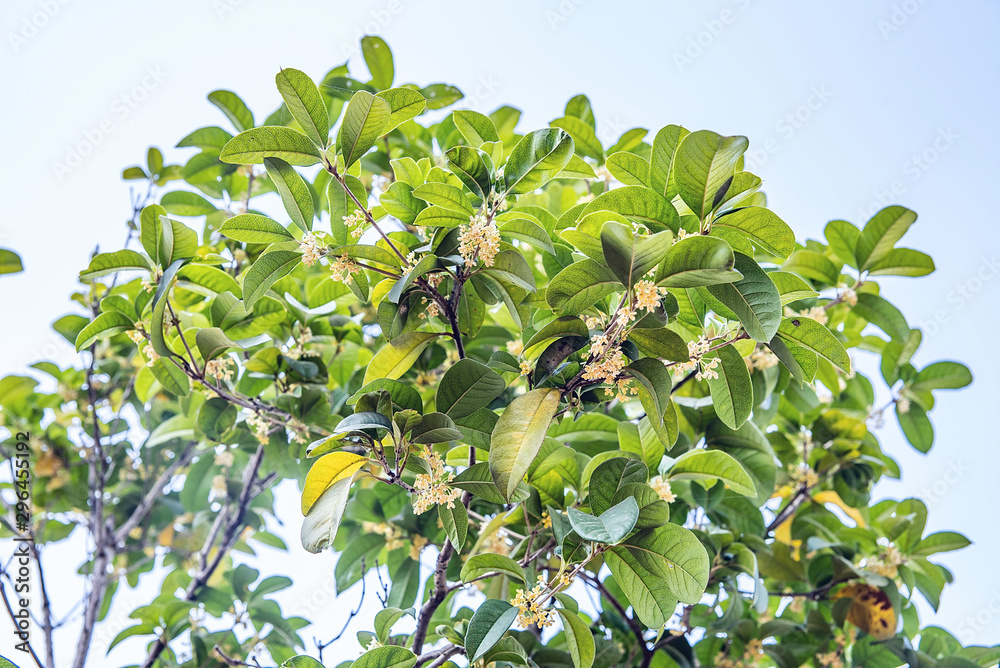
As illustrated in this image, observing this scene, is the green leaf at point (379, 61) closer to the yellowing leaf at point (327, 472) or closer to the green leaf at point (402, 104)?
the green leaf at point (402, 104)

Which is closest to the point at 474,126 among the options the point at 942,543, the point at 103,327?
the point at 103,327

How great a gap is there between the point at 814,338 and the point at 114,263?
4.41 feet

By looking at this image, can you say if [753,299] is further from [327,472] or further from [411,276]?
[327,472]

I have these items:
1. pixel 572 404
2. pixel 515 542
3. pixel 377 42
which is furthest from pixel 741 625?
pixel 377 42

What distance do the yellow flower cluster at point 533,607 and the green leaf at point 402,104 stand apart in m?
0.81

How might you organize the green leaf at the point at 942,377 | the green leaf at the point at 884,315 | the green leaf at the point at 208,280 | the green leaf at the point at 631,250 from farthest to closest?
the green leaf at the point at 942,377 → the green leaf at the point at 884,315 → the green leaf at the point at 208,280 → the green leaf at the point at 631,250

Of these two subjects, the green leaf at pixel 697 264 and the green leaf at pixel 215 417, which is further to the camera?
the green leaf at pixel 215 417

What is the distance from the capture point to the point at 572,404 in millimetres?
1187

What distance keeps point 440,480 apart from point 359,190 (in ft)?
1.73

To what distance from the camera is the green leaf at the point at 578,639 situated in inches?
47.9

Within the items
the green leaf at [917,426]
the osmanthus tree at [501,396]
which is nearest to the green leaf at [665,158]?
the osmanthus tree at [501,396]

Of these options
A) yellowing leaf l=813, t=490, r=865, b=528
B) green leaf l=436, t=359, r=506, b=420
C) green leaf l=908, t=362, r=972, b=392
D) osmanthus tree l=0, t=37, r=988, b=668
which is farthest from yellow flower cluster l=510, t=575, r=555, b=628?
green leaf l=908, t=362, r=972, b=392

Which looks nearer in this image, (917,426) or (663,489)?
(663,489)

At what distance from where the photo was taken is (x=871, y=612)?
6.17 ft
